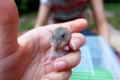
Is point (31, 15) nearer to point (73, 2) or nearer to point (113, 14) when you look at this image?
point (113, 14)

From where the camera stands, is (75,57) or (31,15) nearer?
(75,57)

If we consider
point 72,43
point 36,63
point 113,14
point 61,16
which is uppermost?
point 72,43

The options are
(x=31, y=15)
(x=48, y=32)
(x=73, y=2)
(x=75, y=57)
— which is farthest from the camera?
(x=31, y=15)

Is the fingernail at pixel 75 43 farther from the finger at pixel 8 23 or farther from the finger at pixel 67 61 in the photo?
the finger at pixel 8 23

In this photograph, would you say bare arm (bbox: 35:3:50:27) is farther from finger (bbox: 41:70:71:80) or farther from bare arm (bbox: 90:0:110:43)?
finger (bbox: 41:70:71:80)

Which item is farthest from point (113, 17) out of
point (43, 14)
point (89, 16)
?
point (43, 14)

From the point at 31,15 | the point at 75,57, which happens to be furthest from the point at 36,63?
the point at 31,15

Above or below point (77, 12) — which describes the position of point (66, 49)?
above

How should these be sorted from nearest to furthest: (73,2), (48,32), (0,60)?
(0,60) → (48,32) → (73,2)
